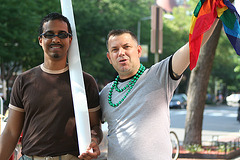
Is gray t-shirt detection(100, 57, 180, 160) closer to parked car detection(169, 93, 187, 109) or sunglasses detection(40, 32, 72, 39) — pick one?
sunglasses detection(40, 32, 72, 39)

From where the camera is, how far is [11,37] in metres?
17.5

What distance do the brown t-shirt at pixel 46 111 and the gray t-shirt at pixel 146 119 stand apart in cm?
34

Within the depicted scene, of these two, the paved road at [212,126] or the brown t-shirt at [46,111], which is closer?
the brown t-shirt at [46,111]

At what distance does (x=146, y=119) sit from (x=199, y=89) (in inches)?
267

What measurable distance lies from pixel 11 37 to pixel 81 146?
15.9 meters

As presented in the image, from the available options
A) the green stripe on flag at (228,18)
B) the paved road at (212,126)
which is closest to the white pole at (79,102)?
the green stripe on flag at (228,18)

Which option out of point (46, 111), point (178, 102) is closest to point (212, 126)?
point (178, 102)

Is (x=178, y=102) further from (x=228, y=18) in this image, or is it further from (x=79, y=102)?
(x=228, y=18)

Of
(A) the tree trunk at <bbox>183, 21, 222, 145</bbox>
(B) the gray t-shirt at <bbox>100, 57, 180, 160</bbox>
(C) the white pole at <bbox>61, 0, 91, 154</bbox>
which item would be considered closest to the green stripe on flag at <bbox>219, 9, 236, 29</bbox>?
(B) the gray t-shirt at <bbox>100, 57, 180, 160</bbox>

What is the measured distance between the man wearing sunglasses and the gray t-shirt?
0.21 metres

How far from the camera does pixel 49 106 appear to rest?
2.71 metres

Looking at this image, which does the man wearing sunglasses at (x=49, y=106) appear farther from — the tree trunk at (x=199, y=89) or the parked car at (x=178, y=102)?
the parked car at (x=178, y=102)

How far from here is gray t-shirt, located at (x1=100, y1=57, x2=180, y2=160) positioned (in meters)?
2.57

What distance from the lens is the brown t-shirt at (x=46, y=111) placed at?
2.69 metres
